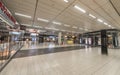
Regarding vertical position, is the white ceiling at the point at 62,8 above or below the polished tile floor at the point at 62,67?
above

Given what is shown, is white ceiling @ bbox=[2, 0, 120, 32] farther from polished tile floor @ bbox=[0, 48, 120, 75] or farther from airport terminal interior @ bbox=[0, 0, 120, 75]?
polished tile floor @ bbox=[0, 48, 120, 75]

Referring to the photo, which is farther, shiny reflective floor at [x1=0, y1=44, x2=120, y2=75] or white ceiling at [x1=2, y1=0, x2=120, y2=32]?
white ceiling at [x1=2, y1=0, x2=120, y2=32]

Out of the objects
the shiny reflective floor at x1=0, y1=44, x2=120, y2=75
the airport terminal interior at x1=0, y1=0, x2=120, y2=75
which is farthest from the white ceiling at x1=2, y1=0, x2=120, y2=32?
the shiny reflective floor at x1=0, y1=44, x2=120, y2=75

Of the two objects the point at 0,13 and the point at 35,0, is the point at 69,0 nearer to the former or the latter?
the point at 35,0

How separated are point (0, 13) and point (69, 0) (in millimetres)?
4117

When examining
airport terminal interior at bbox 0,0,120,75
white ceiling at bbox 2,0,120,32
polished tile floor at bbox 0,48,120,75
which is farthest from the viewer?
white ceiling at bbox 2,0,120,32

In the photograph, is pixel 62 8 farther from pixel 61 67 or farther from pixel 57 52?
pixel 57 52

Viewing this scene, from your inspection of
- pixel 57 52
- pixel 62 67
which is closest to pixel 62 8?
pixel 62 67

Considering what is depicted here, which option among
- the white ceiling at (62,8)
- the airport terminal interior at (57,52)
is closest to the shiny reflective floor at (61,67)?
the airport terminal interior at (57,52)

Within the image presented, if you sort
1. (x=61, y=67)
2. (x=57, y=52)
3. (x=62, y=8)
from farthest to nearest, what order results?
1. (x=57, y=52)
2. (x=62, y=8)
3. (x=61, y=67)

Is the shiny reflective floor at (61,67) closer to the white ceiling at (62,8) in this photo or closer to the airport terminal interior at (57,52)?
the airport terminal interior at (57,52)

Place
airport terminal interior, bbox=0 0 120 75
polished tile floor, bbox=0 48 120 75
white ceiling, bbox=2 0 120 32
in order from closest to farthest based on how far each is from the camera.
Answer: polished tile floor, bbox=0 48 120 75, airport terminal interior, bbox=0 0 120 75, white ceiling, bbox=2 0 120 32

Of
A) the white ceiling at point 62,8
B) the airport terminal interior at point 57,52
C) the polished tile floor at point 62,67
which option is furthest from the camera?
the white ceiling at point 62,8

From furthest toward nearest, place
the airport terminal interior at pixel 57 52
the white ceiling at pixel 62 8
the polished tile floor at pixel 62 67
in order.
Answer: the white ceiling at pixel 62 8, the airport terminal interior at pixel 57 52, the polished tile floor at pixel 62 67
